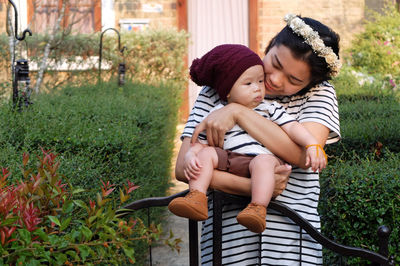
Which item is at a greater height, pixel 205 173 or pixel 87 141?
pixel 205 173

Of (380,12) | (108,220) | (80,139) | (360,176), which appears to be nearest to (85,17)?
(380,12)

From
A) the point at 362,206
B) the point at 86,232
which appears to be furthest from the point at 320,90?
the point at 86,232

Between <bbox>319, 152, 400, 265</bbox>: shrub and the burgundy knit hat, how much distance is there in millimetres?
964

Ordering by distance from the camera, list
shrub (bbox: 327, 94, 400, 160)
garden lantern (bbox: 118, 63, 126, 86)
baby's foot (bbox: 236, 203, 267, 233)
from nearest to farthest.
Answer: baby's foot (bbox: 236, 203, 267, 233) → shrub (bbox: 327, 94, 400, 160) → garden lantern (bbox: 118, 63, 126, 86)

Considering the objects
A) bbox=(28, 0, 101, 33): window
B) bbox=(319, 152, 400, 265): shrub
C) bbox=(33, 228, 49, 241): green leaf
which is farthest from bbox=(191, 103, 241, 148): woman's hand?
bbox=(28, 0, 101, 33): window

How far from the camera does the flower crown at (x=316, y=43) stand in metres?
2.23

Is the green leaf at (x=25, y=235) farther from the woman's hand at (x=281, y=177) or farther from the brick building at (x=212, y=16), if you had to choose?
the brick building at (x=212, y=16)

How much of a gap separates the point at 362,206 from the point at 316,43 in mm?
1013

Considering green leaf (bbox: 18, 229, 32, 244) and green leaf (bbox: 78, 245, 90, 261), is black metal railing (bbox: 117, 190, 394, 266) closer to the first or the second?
green leaf (bbox: 78, 245, 90, 261)

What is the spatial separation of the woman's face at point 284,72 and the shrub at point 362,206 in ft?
2.66

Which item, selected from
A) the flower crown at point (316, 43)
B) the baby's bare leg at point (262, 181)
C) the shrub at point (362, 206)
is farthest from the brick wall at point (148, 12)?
the baby's bare leg at point (262, 181)

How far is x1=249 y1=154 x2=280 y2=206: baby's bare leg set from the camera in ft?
6.75

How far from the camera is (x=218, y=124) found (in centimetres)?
216

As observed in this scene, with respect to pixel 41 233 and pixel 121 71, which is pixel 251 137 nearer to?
pixel 41 233
